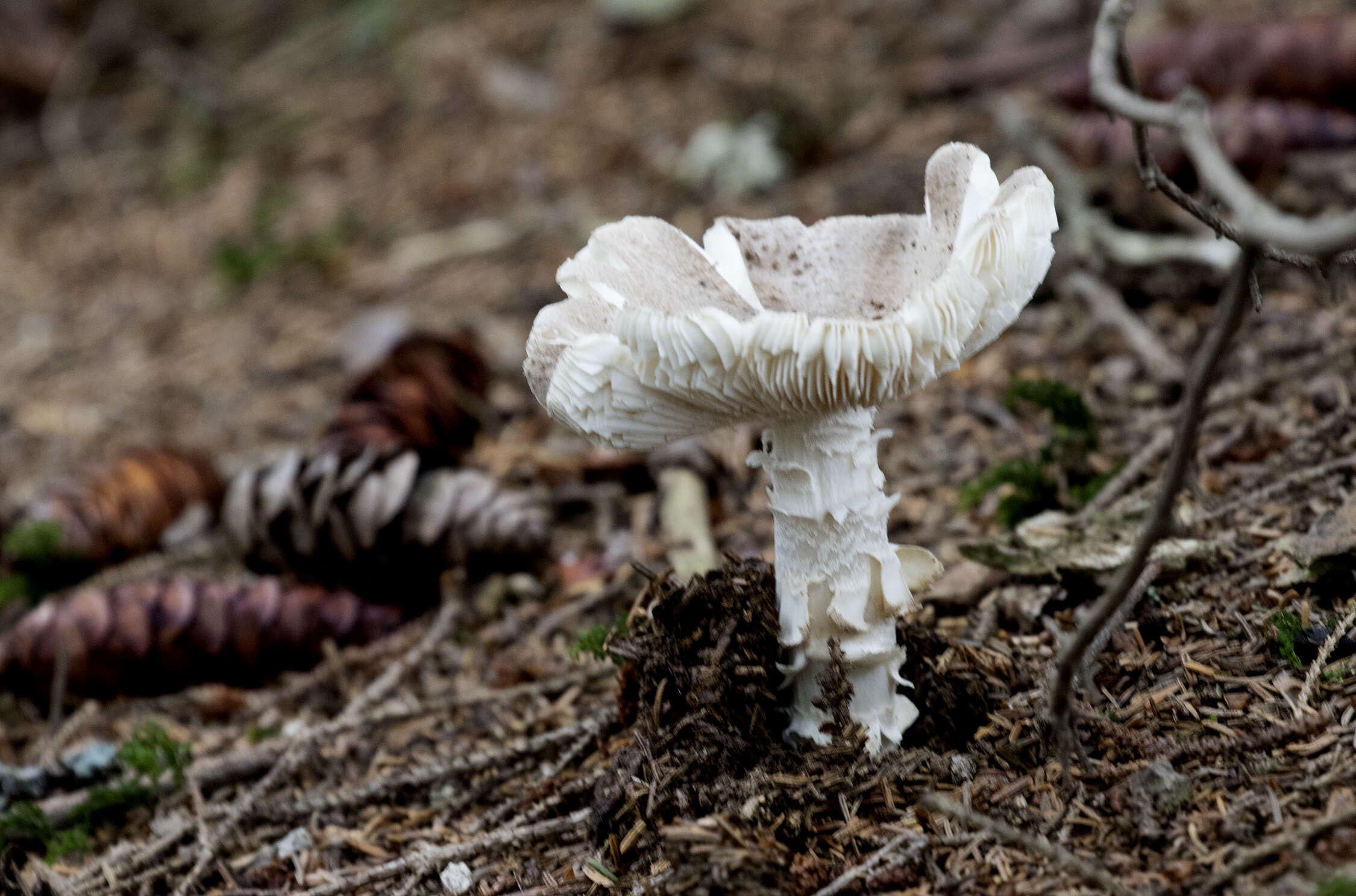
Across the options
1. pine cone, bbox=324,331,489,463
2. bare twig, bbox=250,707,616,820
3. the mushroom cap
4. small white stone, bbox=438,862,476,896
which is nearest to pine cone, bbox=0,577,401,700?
pine cone, bbox=324,331,489,463

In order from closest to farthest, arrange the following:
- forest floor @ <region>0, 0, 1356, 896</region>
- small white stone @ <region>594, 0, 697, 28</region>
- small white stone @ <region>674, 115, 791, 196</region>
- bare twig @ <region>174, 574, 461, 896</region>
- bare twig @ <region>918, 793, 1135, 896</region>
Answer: bare twig @ <region>918, 793, 1135, 896</region> → forest floor @ <region>0, 0, 1356, 896</region> → bare twig @ <region>174, 574, 461, 896</region> → small white stone @ <region>674, 115, 791, 196</region> → small white stone @ <region>594, 0, 697, 28</region>

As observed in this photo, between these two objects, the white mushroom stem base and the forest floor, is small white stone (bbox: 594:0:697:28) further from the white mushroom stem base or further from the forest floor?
the white mushroom stem base

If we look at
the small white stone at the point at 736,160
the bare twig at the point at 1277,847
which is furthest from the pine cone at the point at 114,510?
the bare twig at the point at 1277,847

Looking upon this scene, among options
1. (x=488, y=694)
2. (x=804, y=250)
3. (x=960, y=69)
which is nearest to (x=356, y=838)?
(x=488, y=694)

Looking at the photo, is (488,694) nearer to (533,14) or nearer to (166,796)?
(166,796)

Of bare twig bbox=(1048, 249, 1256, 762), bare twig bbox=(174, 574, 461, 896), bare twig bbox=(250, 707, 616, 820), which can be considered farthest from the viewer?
bare twig bbox=(250, 707, 616, 820)

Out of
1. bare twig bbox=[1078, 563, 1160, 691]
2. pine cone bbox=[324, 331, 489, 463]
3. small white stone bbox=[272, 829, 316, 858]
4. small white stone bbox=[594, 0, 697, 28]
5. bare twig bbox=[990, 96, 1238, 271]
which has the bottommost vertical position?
small white stone bbox=[272, 829, 316, 858]

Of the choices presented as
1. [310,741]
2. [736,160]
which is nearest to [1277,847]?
[310,741]
